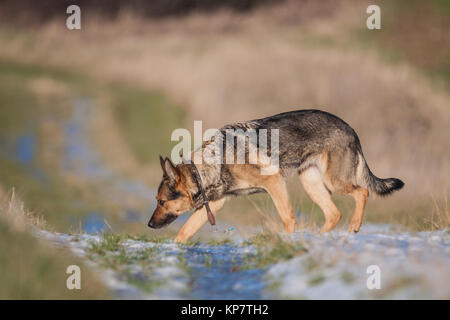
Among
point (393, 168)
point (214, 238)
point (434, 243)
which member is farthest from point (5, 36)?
point (434, 243)

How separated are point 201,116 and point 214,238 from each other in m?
9.50

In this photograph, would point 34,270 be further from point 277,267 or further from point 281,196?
point 281,196

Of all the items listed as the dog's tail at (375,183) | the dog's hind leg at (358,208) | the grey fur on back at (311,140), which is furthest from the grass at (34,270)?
the dog's tail at (375,183)

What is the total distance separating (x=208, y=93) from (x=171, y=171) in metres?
10.7

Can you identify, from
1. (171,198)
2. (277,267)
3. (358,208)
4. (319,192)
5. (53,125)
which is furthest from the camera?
(53,125)

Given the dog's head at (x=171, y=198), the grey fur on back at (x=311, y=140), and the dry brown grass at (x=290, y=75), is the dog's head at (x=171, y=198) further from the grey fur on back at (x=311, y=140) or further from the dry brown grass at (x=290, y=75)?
the dry brown grass at (x=290, y=75)

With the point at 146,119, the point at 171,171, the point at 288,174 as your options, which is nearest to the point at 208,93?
the point at 146,119

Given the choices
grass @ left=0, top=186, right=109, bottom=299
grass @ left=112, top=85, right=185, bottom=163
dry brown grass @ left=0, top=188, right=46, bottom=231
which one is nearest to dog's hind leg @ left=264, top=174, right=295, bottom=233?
grass @ left=0, top=186, right=109, bottom=299

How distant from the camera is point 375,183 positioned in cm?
837

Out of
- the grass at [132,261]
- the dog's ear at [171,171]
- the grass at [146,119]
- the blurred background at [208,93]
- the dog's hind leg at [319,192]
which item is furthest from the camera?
the grass at [146,119]

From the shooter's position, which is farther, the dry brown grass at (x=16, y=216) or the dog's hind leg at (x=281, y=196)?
the dog's hind leg at (x=281, y=196)

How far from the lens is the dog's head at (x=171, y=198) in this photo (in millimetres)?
7531
